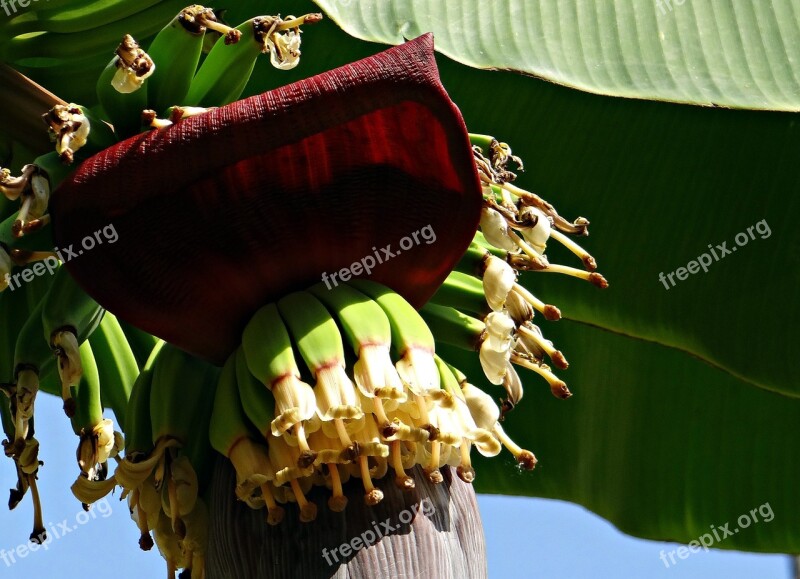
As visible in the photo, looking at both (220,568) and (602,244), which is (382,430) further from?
(602,244)

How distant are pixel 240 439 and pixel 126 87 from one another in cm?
31

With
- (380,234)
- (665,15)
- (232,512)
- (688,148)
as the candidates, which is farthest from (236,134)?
(688,148)

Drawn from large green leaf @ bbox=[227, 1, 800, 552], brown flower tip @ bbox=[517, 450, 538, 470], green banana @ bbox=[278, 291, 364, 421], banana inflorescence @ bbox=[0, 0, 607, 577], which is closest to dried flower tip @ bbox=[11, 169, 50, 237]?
banana inflorescence @ bbox=[0, 0, 607, 577]

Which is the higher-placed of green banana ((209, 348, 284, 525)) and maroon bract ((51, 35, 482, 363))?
maroon bract ((51, 35, 482, 363))

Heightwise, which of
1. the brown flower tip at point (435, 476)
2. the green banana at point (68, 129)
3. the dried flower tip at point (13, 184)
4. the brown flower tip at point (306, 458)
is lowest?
the brown flower tip at point (435, 476)

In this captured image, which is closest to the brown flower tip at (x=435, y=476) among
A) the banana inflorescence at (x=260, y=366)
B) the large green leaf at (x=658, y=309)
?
the banana inflorescence at (x=260, y=366)

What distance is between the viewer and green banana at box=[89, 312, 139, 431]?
1.05m

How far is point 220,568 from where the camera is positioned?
2.71ft

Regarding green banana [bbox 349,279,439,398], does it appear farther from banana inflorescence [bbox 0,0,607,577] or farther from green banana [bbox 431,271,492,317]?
green banana [bbox 431,271,492,317]

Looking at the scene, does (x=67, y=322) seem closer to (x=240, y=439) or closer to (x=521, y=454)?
(x=240, y=439)

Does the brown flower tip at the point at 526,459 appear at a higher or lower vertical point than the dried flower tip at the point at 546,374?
lower

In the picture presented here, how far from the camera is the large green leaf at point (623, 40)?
3.46 ft

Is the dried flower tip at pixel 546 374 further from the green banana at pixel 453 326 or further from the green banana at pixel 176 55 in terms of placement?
the green banana at pixel 176 55

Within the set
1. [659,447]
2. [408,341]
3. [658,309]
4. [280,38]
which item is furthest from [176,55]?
[659,447]
